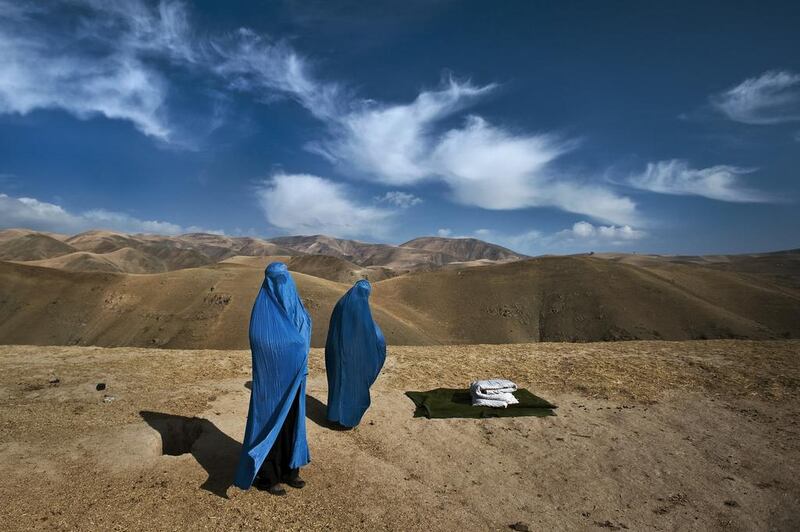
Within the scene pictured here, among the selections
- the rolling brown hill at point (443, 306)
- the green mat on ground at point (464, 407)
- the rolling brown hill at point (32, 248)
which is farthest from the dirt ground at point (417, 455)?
the rolling brown hill at point (32, 248)

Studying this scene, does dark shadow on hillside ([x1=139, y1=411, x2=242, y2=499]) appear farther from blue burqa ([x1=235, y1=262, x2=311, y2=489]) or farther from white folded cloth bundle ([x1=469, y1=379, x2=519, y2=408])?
white folded cloth bundle ([x1=469, y1=379, x2=519, y2=408])

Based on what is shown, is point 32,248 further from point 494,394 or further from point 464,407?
point 494,394

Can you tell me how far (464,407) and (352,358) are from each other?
96.3 inches

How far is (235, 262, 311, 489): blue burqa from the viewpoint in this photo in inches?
196

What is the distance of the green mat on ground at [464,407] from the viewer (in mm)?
7898

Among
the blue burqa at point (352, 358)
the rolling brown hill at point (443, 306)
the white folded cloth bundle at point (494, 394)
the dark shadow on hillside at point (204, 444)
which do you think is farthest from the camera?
the rolling brown hill at point (443, 306)

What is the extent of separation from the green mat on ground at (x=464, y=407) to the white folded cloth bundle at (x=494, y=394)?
0.10 m

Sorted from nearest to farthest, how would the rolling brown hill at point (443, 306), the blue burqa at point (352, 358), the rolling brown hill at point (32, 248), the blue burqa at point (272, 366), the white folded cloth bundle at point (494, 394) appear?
the blue burqa at point (272, 366) < the blue burqa at point (352, 358) < the white folded cloth bundle at point (494, 394) < the rolling brown hill at point (443, 306) < the rolling brown hill at point (32, 248)

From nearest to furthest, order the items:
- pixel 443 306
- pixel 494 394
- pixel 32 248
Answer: pixel 494 394 < pixel 443 306 < pixel 32 248

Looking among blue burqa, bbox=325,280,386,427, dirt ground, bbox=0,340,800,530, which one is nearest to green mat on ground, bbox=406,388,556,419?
dirt ground, bbox=0,340,800,530

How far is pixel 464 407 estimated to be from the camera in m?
8.22

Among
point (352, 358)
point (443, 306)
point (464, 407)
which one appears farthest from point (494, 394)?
point (443, 306)

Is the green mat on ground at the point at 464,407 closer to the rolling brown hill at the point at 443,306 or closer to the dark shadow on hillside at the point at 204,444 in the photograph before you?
the dark shadow on hillside at the point at 204,444

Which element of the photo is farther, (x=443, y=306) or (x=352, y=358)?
(x=443, y=306)
